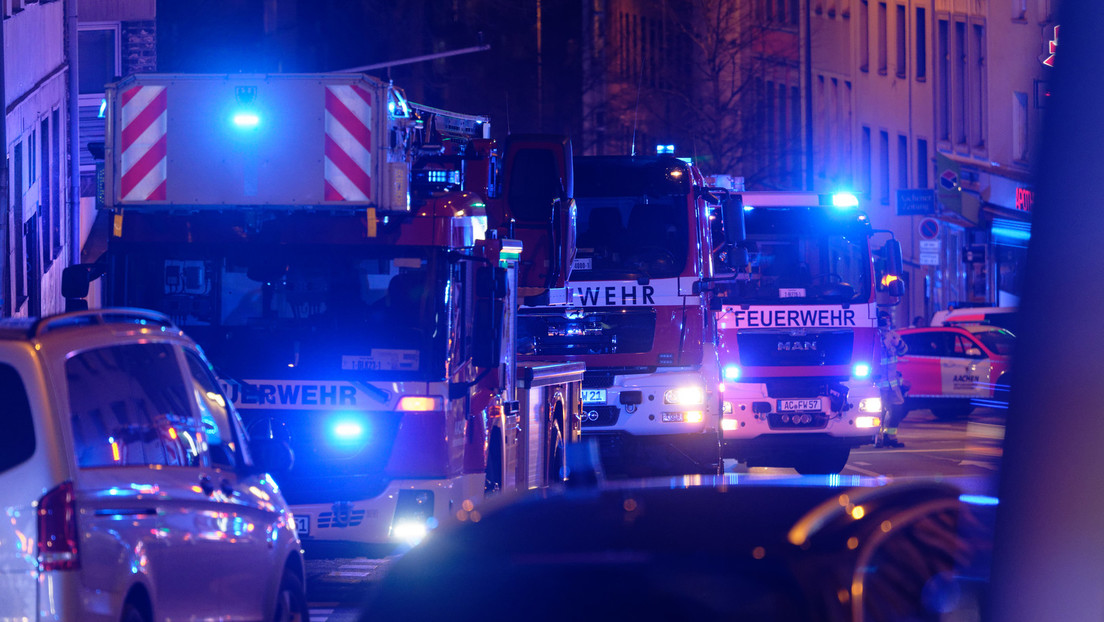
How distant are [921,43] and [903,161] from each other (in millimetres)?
3854

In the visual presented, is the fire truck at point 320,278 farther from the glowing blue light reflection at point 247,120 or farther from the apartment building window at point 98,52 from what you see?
the apartment building window at point 98,52

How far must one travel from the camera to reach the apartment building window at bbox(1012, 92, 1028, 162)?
46719mm

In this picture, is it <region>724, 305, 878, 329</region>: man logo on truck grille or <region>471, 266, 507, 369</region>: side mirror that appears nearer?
<region>471, 266, 507, 369</region>: side mirror

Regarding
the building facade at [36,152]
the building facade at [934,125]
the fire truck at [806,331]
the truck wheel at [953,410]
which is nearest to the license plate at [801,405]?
the fire truck at [806,331]

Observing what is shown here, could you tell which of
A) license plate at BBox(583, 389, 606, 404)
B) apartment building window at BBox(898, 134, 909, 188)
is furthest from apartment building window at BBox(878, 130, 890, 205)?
license plate at BBox(583, 389, 606, 404)

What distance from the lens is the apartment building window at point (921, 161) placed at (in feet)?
170

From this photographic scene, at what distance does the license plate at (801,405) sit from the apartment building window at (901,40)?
110ft

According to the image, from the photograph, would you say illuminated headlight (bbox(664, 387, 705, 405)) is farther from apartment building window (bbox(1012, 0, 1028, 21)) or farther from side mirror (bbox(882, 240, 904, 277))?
apartment building window (bbox(1012, 0, 1028, 21))

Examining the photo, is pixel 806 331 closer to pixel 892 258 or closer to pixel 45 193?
pixel 892 258

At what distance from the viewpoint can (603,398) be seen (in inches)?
699

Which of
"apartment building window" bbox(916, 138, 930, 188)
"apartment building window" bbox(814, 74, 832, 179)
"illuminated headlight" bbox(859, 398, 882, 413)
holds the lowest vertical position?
"illuminated headlight" bbox(859, 398, 882, 413)

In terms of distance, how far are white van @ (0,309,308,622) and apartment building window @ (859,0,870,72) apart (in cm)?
4816

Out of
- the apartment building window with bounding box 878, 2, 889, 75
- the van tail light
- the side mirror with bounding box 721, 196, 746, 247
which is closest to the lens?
the van tail light

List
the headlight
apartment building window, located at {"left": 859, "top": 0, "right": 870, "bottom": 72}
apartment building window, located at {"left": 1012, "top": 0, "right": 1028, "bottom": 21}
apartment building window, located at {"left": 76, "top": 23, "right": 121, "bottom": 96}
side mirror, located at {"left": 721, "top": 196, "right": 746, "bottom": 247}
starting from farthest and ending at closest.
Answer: apartment building window, located at {"left": 859, "top": 0, "right": 870, "bottom": 72} → apartment building window, located at {"left": 1012, "top": 0, "right": 1028, "bottom": 21} → apartment building window, located at {"left": 76, "top": 23, "right": 121, "bottom": 96} → the headlight → side mirror, located at {"left": 721, "top": 196, "right": 746, "bottom": 247}
